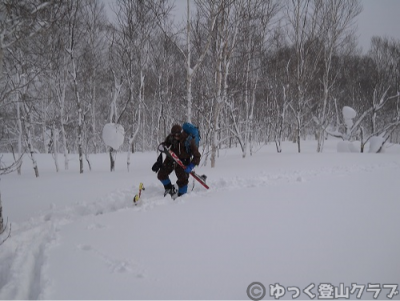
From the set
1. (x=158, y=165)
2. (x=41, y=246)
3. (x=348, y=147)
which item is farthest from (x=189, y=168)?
(x=348, y=147)

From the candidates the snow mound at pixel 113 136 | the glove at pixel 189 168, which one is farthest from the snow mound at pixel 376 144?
the snow mound at pixel 113 136

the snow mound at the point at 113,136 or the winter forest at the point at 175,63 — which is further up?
the winter forest at the point at 175,63

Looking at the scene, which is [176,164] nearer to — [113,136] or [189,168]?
[189,168]

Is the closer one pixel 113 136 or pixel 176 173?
pixel 176 173

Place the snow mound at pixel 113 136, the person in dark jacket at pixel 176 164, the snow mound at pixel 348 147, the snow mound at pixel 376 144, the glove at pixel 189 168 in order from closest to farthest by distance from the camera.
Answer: the glove at pixel 189 168 → the person in dark jacket at pixel 176 164 → the snow mound at pixel 113 136 → the snow mound at pixel 376 144 → the snow mound at pixel 348 147

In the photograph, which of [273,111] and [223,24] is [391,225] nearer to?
[223,24]

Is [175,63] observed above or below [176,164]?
above

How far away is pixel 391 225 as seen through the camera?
2.70 m

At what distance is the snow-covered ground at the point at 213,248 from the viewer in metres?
1.84

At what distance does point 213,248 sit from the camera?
239cm

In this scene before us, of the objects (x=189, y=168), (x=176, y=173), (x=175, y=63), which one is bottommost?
(x=176, y=173)

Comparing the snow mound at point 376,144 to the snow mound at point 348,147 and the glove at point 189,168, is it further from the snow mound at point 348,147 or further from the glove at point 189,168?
the glove at point 189,168

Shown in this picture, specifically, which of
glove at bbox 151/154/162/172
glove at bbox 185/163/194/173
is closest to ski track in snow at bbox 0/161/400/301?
glove at bbox 185/163/194/173

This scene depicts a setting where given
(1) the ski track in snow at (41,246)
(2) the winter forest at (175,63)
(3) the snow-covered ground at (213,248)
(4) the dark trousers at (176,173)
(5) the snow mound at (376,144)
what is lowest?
(1) the ski track in snow at (41,246)
